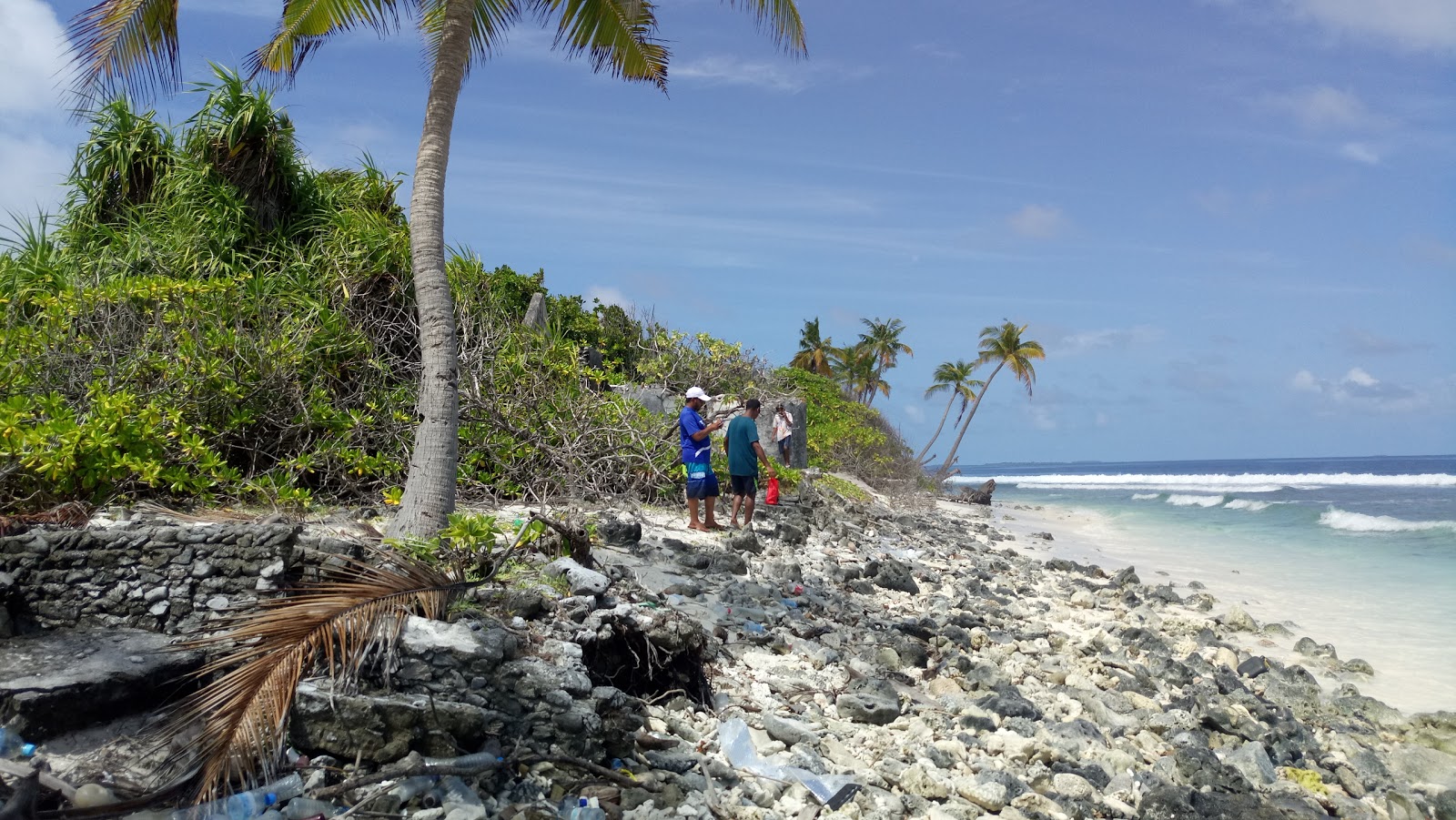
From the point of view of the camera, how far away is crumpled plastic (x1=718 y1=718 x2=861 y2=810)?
13.5 feet

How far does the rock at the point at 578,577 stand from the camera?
193 inches

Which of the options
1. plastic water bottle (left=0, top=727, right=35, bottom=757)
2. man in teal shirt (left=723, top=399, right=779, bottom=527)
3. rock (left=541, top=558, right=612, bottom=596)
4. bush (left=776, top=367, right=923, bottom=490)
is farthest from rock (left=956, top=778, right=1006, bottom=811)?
bush (left=776, top=367, right=923, bottom=490)

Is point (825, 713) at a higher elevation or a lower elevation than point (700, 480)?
lower

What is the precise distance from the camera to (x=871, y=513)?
1434 centimetres

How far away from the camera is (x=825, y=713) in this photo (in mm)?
5195

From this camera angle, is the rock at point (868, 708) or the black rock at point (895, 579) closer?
the rock at point (868, 708)

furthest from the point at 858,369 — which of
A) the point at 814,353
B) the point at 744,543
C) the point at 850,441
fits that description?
the point at 744,543

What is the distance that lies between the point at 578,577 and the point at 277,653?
172cm

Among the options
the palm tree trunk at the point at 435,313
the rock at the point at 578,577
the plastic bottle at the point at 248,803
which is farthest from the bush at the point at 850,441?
the plastic bottle at the point at 248,803

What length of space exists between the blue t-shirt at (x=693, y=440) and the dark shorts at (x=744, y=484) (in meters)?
0.72

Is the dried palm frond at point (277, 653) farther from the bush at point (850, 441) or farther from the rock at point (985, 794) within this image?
the bush at point (850, 441)

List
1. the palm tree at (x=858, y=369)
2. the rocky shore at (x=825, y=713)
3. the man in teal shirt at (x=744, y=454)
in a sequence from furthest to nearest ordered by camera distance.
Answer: the palm tree at (x=858, y=369), the man in teal shirt at (x=744, y=454), the rocky shore at (x=825, y=713)

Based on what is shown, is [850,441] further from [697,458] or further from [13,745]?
[13,745]

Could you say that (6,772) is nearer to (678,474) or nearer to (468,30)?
(468,30)
